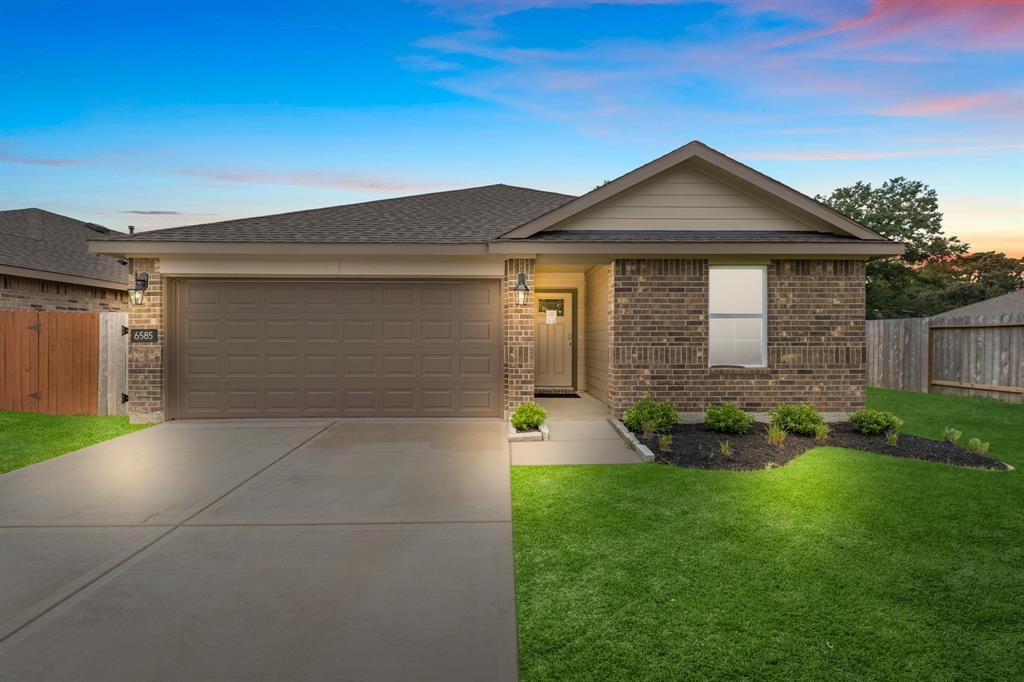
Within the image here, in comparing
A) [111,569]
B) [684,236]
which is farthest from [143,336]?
[684,236]

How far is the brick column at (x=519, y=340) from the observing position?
33.9 ft

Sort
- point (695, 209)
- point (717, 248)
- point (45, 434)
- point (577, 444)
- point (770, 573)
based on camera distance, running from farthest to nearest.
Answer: point (695, 209) < point (717, 248) < point (45, 434) < point (577, 444) < point (770, 573)

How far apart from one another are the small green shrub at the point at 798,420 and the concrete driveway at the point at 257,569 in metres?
4.72

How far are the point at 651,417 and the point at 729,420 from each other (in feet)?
3.94

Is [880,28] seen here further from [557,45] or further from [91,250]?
[91,250]

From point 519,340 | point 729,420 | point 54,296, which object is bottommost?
point 729,420

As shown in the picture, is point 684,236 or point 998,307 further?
point 998,307

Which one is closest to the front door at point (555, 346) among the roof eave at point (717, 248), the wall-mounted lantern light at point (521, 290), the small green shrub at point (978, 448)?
the wall-mounted lantern light at point (521, 290)

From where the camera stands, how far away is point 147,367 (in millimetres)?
10383

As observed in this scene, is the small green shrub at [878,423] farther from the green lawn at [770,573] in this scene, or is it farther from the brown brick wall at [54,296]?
the brown brick wall at [54,296]

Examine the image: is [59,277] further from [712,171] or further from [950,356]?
[950,356]

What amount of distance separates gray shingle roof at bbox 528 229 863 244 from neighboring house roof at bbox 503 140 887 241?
0.76 ft

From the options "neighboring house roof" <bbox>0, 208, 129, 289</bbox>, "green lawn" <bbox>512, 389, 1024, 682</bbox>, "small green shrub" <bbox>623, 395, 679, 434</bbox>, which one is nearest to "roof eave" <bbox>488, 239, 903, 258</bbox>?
"small green shrub" <bbox>623, 395, 679, 434</bbox>

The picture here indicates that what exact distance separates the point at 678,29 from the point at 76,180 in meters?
19.8
